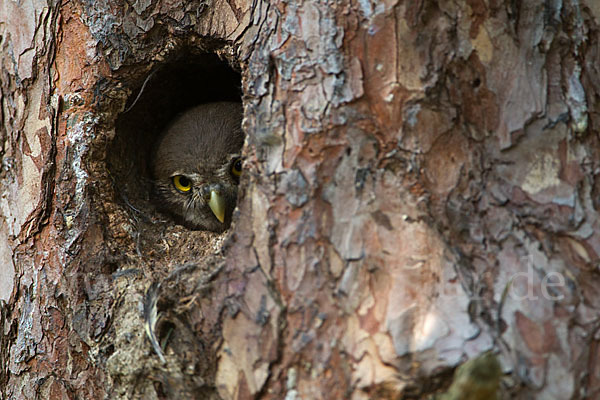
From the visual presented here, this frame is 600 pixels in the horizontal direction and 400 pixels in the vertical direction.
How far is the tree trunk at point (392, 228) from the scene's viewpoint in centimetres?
219

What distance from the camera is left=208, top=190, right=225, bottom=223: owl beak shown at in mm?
4043

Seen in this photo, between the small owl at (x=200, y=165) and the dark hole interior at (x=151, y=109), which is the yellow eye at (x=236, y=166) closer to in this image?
the small owl at (x=200, y=165)

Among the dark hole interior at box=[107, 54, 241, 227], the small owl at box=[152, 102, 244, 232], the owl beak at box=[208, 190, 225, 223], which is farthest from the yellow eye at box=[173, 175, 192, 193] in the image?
the owl beak at box=[208, 190, 225, 223]

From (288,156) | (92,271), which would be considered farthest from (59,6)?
(288,156)

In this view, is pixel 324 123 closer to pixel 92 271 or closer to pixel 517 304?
pixel 517 304

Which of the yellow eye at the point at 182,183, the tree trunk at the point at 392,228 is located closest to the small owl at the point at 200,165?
the yellow eye at the point at 182,183

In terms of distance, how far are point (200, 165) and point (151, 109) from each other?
1.63 ft

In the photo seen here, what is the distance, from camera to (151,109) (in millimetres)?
4156

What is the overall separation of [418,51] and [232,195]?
2.09m

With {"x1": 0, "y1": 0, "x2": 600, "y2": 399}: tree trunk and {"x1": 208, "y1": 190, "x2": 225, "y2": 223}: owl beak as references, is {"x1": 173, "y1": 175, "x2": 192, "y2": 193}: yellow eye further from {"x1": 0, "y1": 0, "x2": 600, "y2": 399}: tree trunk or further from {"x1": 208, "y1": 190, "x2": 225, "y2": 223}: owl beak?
{"x1": 0, "y1": 0, "x2": 600, "y2": 399}: tree trunk

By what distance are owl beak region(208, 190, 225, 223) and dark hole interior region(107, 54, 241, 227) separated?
15.7 inches

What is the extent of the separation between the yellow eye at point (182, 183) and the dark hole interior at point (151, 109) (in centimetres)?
18

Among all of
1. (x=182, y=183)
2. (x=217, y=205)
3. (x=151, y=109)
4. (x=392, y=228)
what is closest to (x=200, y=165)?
(x=182, y=183)

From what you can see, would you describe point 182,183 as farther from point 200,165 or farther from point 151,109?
point 151,109
